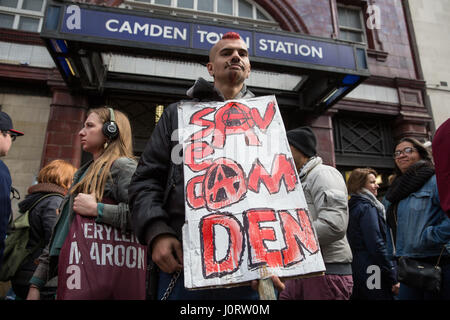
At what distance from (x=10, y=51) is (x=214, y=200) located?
7.38 meters

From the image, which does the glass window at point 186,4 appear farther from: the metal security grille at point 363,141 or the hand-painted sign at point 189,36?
the metal security grille at point 363,141

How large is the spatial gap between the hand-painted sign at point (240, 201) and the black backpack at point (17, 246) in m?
2.15

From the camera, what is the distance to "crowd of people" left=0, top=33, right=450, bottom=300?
56.9 inches

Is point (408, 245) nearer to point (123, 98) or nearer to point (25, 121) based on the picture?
point (123, 98)

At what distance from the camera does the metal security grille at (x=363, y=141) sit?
25.1 ft

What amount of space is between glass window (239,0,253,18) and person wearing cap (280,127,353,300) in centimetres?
699

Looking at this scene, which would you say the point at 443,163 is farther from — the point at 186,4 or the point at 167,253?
the point at 186,4

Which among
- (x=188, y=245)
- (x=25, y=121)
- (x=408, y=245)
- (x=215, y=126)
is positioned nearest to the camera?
(x=188, y=245)

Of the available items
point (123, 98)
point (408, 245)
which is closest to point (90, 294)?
point (408, 245)

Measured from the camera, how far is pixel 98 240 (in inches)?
71.6

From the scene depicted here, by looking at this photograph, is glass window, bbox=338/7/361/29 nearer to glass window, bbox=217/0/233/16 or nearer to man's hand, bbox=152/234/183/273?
glass window, bbox=217/0/233/16

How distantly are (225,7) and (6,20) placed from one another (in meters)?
5.31

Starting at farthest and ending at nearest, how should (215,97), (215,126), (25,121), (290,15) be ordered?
(290,15), (25,121), (215,97), (215,126)
